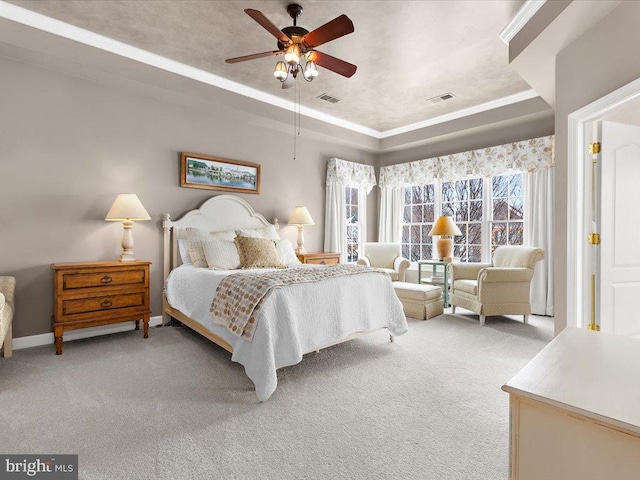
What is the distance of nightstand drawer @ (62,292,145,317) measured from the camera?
3.14 meters

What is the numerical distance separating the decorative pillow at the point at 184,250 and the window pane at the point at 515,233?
457cm

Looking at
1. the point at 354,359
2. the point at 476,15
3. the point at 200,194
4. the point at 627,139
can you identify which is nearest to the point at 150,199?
the point at 200,194

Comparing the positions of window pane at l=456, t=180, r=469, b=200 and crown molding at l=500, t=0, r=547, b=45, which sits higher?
crown molding at l=500, t=0, r=547, b=45

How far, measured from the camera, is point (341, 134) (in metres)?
5.72

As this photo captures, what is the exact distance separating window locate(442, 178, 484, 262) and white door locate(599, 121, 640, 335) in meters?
2.91

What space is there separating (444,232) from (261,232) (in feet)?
8.83

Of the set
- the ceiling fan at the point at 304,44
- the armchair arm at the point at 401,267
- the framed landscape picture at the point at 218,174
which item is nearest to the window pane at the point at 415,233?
the armchair arm at the point at 401,267

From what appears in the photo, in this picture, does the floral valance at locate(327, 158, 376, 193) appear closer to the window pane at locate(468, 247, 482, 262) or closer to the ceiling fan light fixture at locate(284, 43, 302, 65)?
the window pane at locate(468, 247, 482, 262)

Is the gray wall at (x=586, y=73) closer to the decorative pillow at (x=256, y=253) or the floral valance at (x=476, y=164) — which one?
the floral valance at (x=476, y=164)

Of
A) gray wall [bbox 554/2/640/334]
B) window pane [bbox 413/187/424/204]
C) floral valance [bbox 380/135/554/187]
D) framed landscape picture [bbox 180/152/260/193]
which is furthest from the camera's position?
window pane [bbox 413/187/424/204]

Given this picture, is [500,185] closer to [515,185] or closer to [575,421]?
[515,185]

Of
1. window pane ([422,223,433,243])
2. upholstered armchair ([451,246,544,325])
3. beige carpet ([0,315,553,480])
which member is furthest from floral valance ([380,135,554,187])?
beige carpet ([0,315,553,480])

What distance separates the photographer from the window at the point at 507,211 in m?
5.21

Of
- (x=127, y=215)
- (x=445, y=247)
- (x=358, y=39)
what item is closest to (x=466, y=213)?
(x=445, y=247)
